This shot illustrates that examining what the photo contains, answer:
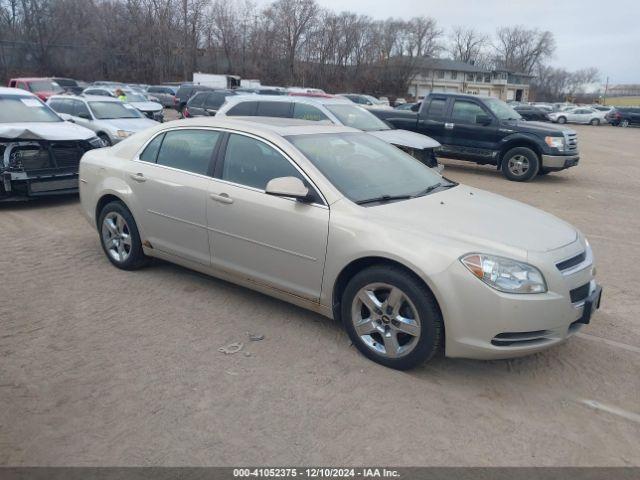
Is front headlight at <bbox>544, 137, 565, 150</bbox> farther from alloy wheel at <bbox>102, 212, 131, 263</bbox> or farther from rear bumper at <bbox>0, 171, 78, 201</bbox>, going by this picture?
alloy wheel at <bbox>102, 212, 131, 263</bbox>

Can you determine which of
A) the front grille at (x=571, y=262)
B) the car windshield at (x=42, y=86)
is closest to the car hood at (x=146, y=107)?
the car windshield at (x=42, y=86)

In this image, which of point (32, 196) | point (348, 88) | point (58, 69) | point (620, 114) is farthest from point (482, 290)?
point (348, 88)

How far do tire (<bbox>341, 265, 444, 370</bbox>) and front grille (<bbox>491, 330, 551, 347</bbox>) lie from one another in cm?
36

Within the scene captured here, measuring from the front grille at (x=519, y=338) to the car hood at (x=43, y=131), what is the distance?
24.7ft

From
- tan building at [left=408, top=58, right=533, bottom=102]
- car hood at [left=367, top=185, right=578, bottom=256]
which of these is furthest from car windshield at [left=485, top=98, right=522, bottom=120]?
tan building at [left=408, top=58, right=533, bottom=102]

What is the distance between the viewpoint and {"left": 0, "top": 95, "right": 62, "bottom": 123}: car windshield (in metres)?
8.77

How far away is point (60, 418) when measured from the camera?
304 cm

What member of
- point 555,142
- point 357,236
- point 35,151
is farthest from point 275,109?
point 357,236

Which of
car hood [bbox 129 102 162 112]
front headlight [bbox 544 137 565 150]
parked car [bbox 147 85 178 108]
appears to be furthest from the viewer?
parked car [bbox 147 85 178 108]

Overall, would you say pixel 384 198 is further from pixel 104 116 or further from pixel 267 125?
pixel 104 116

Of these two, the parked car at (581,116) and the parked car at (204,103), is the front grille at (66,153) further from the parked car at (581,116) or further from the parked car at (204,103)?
the parked car at (581,116)

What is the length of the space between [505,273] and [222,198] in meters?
2.31

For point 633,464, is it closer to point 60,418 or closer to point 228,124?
point 60,418

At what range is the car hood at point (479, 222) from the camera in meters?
3.41
